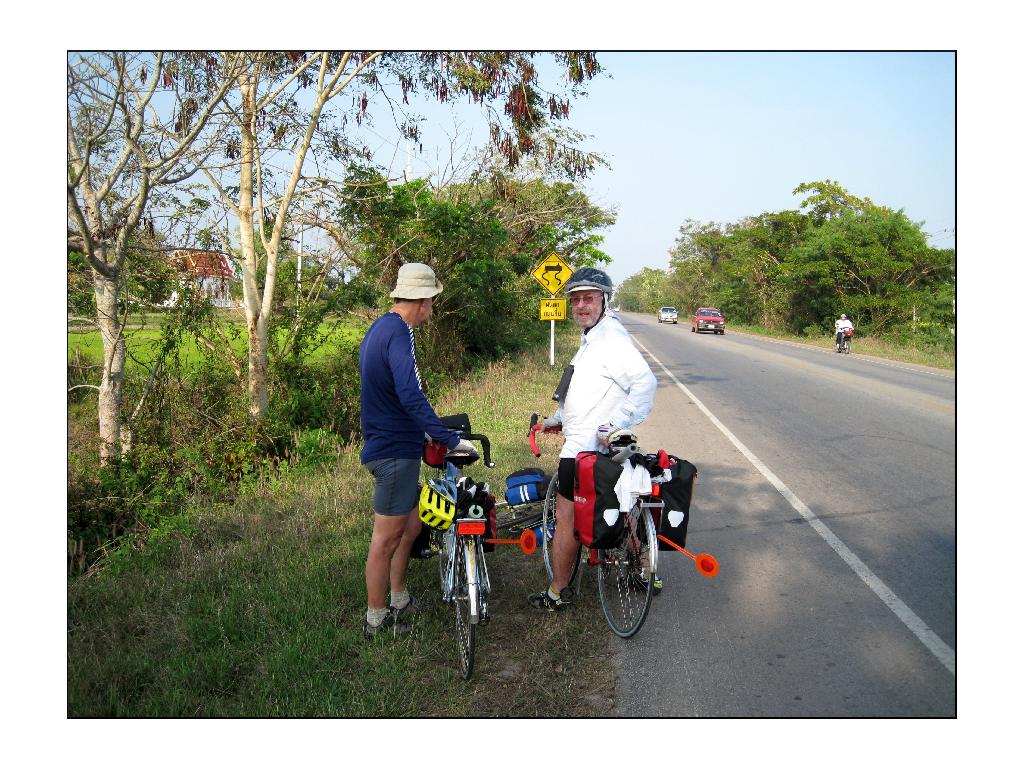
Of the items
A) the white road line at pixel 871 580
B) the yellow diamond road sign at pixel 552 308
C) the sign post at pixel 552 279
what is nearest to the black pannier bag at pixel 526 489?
the white road line at pixel 871 580

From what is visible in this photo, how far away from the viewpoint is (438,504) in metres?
3.90

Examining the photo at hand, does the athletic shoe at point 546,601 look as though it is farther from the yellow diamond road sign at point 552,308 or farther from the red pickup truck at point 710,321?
the red pickup truck at point 710,321

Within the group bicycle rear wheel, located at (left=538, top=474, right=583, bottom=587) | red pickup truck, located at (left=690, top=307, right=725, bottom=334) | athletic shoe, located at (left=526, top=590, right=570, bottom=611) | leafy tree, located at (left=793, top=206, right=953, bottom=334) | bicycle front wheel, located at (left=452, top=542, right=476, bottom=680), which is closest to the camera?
bicycle front wheel, located at (left=452, top=542, right=476, bottom=680)

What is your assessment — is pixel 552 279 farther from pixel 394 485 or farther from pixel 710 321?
pixel 710 321

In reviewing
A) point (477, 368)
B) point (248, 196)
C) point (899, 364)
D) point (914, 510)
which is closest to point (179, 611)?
point (914, 510)

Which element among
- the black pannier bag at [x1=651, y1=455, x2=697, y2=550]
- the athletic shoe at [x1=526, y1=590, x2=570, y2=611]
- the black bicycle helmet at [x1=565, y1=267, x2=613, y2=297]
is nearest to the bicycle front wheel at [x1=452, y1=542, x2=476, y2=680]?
the athletic shoe at [x1=526, y1=590, x2=570, y2=611]

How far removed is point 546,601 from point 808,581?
5.95ft

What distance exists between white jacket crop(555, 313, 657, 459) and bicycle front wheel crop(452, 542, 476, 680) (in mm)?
845

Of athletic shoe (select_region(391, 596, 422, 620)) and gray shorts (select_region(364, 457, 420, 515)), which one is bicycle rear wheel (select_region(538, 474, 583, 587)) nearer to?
athletic shoe (select_region(391, 596, 422, 620))

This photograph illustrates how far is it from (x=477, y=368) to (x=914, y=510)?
12.0 meters

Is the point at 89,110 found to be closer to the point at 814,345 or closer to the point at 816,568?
the point at 816,568

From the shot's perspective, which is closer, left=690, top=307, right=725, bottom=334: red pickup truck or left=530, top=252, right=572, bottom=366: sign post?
left=530, top=252, right=572, bottom=366: sign post

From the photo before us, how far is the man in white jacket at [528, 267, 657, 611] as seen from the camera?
400 centimetres

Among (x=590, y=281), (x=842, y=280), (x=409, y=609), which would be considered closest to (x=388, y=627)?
(x=409, y=609)
